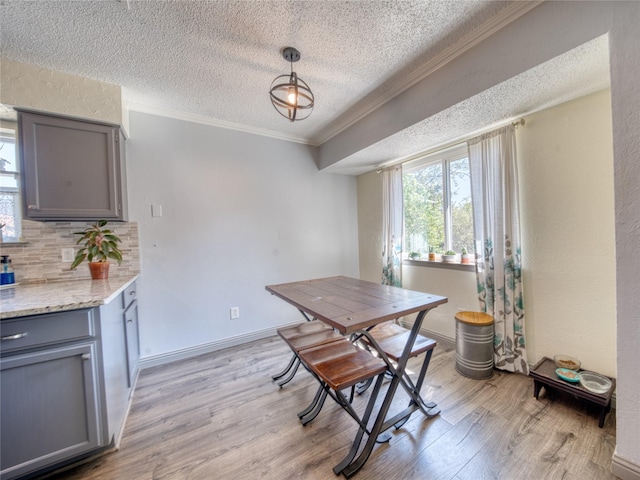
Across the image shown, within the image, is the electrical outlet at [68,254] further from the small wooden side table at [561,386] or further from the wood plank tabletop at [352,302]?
the small wooden side table at [561,386]

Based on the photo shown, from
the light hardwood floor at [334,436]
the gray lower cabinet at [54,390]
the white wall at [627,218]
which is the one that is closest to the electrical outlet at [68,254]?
the gray lower cabinet at [54,390]

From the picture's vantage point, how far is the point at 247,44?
1.63m

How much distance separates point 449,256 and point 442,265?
0.12 meters

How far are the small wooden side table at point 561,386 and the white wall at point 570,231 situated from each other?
15cm

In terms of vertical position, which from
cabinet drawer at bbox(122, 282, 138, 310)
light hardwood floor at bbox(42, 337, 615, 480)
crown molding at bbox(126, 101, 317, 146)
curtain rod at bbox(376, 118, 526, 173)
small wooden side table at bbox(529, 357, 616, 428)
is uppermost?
crown molding at bbox(126, 101, 317, 146)

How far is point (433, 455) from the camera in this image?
1.37m

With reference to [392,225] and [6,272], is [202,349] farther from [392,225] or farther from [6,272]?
[392,225]

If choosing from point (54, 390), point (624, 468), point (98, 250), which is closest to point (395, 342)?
point (624, 468)

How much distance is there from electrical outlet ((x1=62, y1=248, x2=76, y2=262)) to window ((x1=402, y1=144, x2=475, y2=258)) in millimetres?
3351

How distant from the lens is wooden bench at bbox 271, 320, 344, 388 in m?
1.71

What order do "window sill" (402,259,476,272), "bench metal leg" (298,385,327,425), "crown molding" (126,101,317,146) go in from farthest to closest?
"window sill" (402,259,476,272), "crown molding" (126,101,317,146), "bench metal leg" (298,385,327,425)

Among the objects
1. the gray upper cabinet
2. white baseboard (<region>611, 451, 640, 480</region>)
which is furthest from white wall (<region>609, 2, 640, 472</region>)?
the gray upper cabinet

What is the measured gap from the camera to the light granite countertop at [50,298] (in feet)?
3.83

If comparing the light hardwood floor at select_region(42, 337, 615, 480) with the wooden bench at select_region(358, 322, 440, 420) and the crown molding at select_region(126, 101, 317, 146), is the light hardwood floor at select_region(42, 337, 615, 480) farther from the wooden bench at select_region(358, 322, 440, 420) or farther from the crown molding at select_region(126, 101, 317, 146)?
the crown molding at select_region(126, 101, 317, 146)
